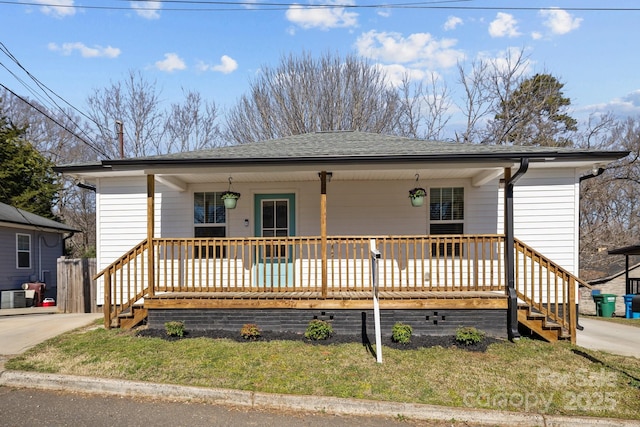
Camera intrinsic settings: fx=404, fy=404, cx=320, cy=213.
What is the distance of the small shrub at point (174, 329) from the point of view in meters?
6.37

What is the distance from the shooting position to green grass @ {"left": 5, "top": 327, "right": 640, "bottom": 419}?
4.25 metres

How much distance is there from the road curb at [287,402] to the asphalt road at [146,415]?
3.6 inches

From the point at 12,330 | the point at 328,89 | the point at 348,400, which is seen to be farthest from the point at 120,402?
the point at 328,89

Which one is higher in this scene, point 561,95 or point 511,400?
point 561,95

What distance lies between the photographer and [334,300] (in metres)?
6.52

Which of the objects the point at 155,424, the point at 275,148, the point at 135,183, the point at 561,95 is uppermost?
the point at 561,95

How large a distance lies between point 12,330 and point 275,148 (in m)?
5.89

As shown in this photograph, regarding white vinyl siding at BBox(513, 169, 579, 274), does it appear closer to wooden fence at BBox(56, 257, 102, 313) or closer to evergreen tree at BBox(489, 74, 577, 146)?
wooden fence at BBox(56, 257, 102, 313)

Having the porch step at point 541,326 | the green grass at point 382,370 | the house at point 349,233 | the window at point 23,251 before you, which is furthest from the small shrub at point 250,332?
the window at point 23,251

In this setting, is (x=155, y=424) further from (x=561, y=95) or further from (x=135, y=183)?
(x=561, y=95)

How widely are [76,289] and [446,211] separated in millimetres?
8726

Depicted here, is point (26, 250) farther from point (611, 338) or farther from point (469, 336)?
point (611, 338)

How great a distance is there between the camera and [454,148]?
7.05 meters

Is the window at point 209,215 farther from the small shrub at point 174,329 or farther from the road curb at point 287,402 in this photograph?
the road curb at point 287,402
